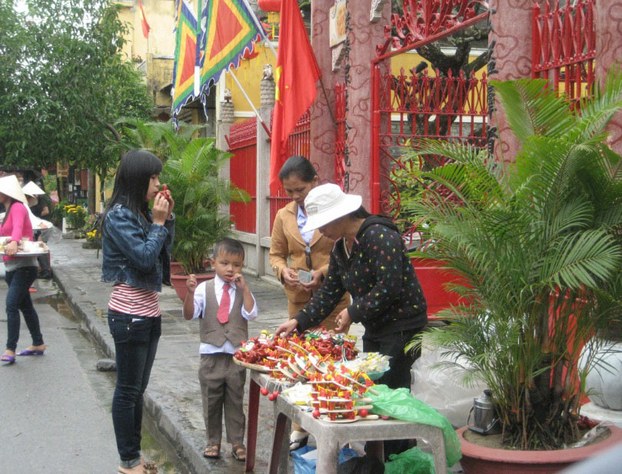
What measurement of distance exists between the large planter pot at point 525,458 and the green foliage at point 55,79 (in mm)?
17303

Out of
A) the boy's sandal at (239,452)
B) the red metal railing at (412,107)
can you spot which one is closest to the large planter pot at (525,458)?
the boy's sandal at (239,452)

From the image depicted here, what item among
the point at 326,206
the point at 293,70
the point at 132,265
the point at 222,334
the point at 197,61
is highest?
the point at 197,61

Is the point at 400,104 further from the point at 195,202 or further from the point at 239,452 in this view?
the point at 195,202

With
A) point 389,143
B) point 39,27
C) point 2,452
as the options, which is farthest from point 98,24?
point 2,452

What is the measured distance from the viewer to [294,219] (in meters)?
6.11

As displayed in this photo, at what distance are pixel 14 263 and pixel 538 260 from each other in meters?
6.57

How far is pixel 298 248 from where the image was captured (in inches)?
240

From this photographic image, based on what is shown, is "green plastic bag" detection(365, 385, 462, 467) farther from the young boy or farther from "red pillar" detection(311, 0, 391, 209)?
"red pillar" detection(311, 0, 391, 209)

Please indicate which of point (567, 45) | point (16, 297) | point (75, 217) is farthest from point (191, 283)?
point (75, 217)

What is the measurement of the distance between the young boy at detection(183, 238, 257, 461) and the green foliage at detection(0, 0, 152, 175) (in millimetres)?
15278

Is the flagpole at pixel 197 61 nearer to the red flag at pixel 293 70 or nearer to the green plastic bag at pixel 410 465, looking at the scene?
the red flag at pixel 293 70

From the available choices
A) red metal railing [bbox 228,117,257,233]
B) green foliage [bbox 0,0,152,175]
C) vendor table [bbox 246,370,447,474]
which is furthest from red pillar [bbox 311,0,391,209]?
green foliage [bbox 0,0,152,175]

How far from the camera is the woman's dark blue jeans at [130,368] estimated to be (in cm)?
520

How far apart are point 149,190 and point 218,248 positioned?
2.26 ft
